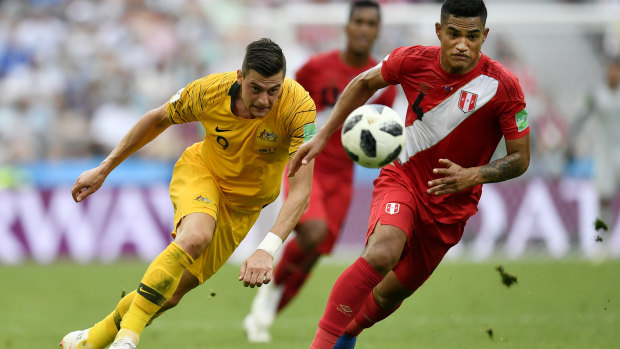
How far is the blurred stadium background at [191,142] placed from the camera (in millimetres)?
12297

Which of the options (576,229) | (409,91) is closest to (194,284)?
(409,91)

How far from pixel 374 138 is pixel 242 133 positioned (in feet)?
4.55

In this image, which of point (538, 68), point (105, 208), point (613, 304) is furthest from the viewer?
point (538, 68)

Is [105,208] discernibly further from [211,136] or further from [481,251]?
[211,136]

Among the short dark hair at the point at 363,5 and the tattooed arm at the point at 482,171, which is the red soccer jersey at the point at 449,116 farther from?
the short dark hair at the point at 363,5

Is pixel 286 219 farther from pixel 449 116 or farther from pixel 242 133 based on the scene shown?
pixel 449 116

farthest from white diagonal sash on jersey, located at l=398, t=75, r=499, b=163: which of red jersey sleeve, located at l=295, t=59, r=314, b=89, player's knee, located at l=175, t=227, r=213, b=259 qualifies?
red jersey sleeve, located at l=295, t=59, r=314, b=89

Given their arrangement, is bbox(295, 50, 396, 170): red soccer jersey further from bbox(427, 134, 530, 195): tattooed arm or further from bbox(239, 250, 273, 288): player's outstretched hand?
bbox(239, 250, 273, 288): player's outstretched hand

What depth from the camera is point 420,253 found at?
6652 millimetres

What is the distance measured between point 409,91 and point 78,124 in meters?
13.3

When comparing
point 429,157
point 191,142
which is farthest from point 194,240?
point 191,142

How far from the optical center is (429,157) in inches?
257

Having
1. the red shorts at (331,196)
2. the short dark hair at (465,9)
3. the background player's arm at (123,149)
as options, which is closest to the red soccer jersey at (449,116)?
the short dark hair at (465,9)

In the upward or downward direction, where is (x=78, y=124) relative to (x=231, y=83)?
downward
